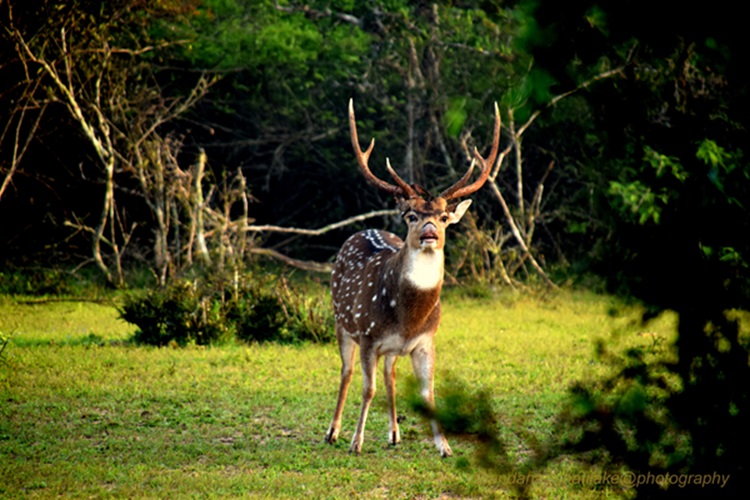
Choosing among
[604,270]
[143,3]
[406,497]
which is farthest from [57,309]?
[604,270]

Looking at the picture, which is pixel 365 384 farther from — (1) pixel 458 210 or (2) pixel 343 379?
(1) pixel 458 210

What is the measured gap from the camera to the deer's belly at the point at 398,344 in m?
6.47

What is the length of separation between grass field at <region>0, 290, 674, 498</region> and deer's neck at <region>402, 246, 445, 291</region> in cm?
68

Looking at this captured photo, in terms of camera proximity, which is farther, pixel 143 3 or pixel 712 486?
pixel 143 3

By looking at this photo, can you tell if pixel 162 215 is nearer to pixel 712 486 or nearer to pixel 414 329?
pixel 414 329

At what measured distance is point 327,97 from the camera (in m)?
17.2

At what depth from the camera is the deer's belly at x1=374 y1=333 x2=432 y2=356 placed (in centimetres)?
647

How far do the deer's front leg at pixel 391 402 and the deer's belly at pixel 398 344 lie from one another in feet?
1.15

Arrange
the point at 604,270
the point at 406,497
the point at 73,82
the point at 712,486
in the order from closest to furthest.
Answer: the point at 712,486 → the point at 604,270 → the point at 406,497 → the point at 73,82

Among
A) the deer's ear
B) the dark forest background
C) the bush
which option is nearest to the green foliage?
the bush

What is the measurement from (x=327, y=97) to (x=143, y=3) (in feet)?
13.8

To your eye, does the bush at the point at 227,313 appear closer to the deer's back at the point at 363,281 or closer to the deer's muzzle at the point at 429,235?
the deer's back at the point at 363,281

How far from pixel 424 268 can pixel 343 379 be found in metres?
1.17

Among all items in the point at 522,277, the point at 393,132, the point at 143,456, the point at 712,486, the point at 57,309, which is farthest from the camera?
the point at 393,132
